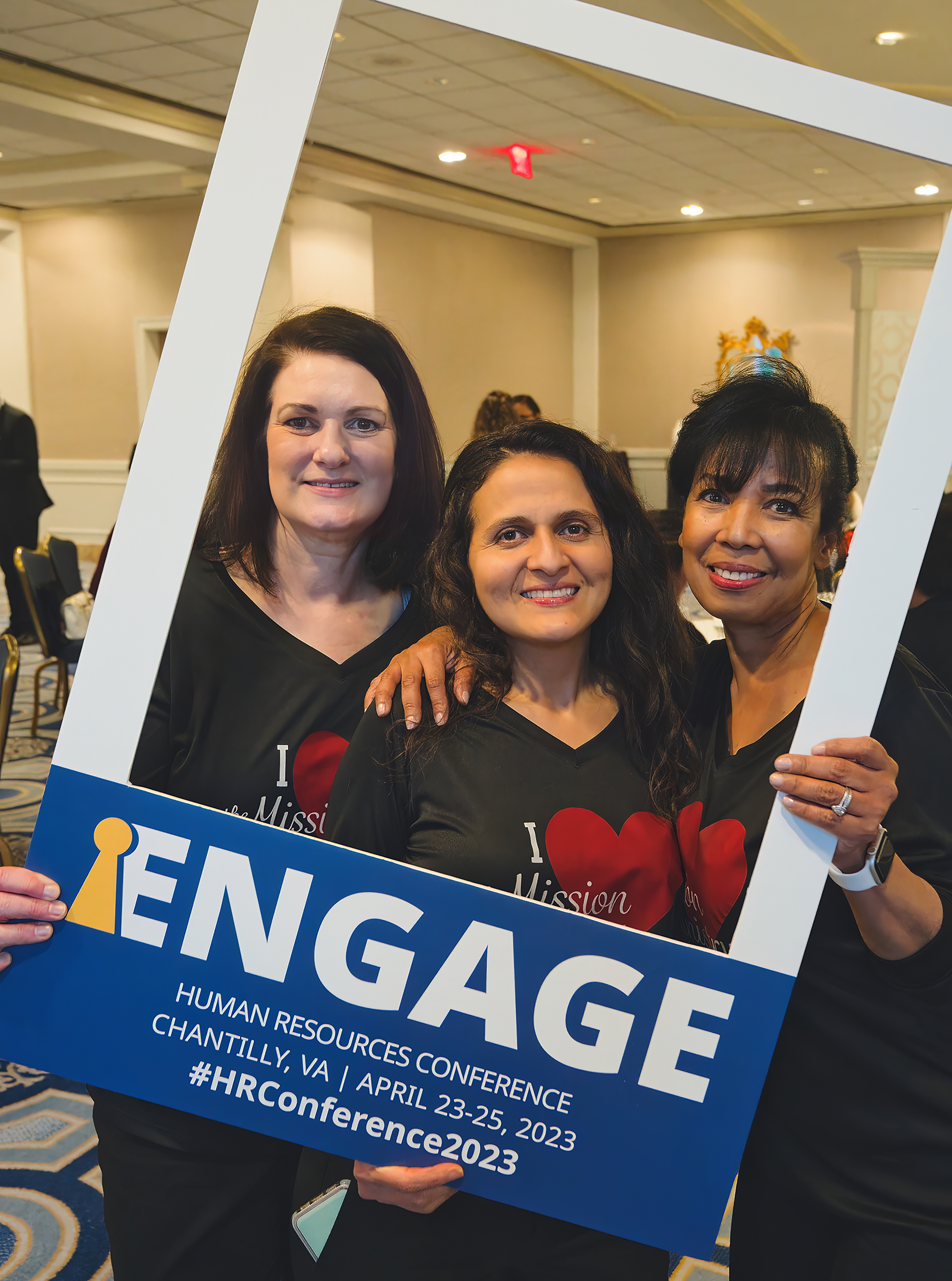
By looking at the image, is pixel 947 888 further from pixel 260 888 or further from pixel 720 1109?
pixel 260 888

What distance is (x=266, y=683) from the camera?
49.3 inches

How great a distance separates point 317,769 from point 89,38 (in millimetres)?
5606

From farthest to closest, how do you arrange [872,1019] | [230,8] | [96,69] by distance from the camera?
1. [96,69]
2. [230,8]
3. [872,1019]

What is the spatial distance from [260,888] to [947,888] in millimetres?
653

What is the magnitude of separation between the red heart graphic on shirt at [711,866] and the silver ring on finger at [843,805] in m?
0.16

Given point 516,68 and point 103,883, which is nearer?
point 103,883

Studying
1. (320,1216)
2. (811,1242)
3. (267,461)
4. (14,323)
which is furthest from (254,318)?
(14,323)

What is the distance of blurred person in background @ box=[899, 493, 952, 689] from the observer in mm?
2037

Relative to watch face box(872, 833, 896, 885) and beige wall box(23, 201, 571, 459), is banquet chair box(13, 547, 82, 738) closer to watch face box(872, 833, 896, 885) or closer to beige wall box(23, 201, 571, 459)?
watch face box(872, 833, 896, 885)

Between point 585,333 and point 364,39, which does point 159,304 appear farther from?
point 364,39

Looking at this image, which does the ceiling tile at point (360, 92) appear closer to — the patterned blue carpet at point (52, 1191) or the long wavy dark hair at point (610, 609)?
the patterned blue carpet at point (52, 1191)

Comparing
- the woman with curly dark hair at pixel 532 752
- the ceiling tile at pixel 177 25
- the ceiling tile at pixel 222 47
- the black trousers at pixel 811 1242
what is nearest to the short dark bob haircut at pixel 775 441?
the woman with curly dark hair at pixel 532 752

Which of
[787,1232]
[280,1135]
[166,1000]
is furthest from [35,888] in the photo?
[787,1232]

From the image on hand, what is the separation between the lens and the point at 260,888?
0.93m
